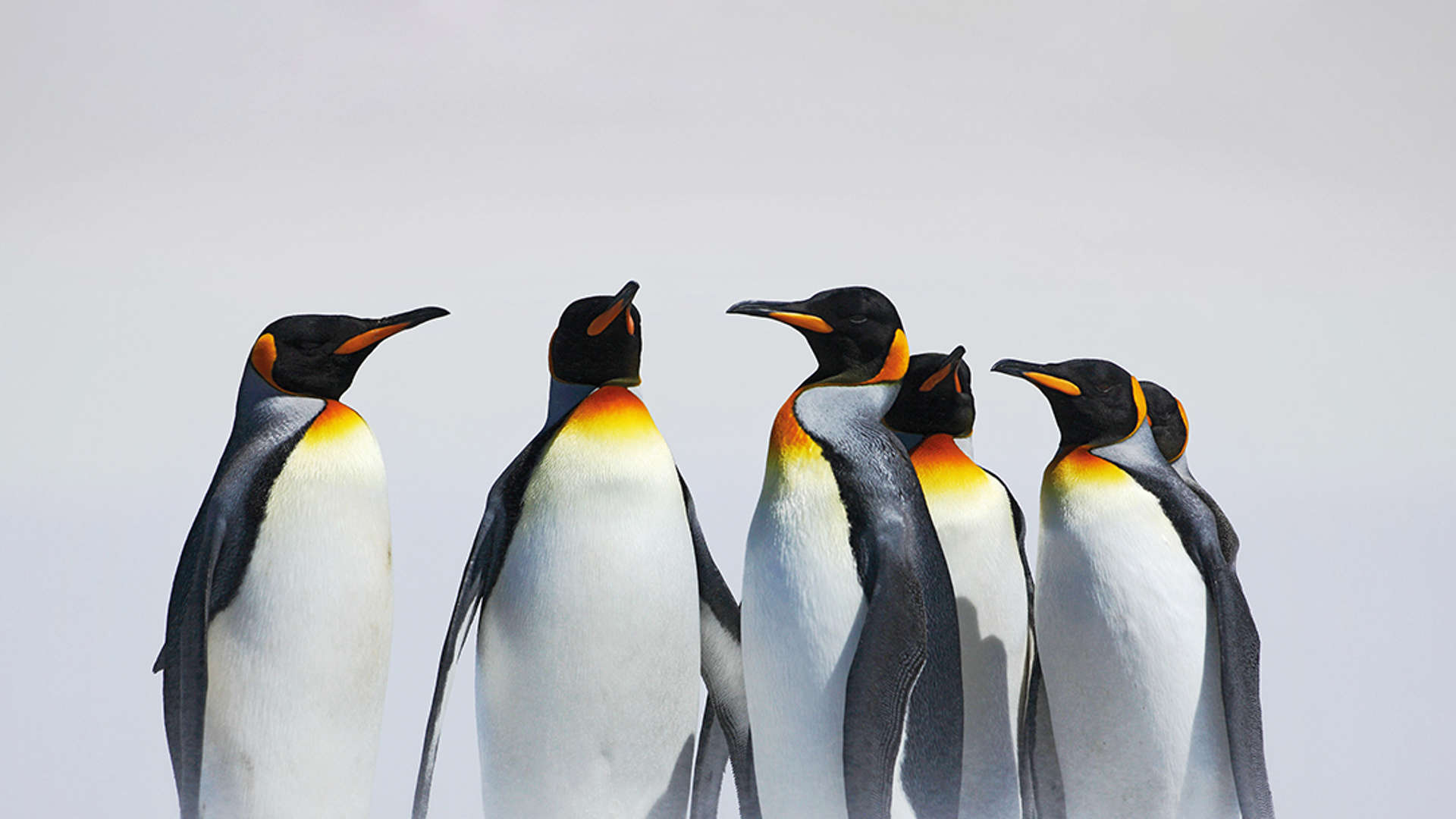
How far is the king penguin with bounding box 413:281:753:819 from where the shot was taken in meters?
3.15

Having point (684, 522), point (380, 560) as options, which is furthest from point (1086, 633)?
point (380, 560)

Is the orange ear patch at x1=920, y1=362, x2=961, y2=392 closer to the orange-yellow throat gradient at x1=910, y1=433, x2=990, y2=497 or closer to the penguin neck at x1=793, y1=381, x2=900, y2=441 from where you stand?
the orange-yellow throat gradient at x1=910, y1=433, x2=990, y2=497

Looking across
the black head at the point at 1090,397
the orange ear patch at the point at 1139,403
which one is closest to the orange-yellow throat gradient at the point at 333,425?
the black head at the point at 1090,397

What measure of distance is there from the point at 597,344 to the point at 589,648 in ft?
2.65

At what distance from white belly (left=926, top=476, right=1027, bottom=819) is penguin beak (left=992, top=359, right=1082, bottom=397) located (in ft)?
1.31

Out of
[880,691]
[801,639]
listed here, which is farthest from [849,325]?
[880,691]

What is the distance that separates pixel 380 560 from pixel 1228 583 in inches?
90.6

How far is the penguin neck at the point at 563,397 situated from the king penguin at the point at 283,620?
490 mm

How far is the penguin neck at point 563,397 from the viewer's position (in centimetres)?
343

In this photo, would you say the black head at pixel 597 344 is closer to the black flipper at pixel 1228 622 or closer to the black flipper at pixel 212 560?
the black flipper at pixel 212 560

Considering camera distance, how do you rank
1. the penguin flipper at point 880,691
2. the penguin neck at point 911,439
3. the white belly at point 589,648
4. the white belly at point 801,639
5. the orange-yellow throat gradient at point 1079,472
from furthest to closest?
1. the penguin neck at point 911,439
2. the orange-yellow throat gradient at point 1079,472
3. the white belly at point 589,648
4. the white belly at point 801,639
5. the penguin flipper at point 880,691

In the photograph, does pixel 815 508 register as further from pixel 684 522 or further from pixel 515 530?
pixel 515 530

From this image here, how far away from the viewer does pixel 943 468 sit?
12.7 feet

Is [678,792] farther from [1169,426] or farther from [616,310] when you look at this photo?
[1169,426]
